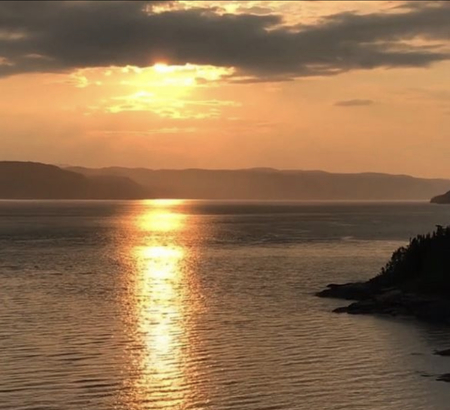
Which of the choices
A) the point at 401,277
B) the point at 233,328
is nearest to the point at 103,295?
the point at 233,328

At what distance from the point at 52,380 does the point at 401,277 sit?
43.0 meters

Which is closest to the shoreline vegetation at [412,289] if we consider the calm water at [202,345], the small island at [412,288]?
the small island at [412,288]

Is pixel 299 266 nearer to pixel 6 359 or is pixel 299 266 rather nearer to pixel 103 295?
pixel 103 295

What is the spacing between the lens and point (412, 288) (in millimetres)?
68562

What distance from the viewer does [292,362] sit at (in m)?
45.6

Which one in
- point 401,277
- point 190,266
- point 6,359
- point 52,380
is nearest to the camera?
point 52,380

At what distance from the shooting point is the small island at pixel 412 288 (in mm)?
63781

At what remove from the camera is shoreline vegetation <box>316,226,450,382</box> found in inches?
2506

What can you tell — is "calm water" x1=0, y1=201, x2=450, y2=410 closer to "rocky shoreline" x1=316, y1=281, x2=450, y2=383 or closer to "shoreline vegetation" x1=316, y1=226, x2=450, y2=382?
"rocky shoreline" x1=316, y1=281, x2=450, y2=383

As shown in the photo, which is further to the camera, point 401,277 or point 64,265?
point 64,265

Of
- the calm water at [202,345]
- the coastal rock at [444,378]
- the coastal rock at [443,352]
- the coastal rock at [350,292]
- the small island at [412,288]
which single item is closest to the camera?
the calm water at [202,345]

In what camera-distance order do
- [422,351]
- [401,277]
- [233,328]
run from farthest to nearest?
[401,277] < [233,328] < [422,351]

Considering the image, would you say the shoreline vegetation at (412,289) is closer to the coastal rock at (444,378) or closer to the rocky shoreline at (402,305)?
the rocky shoreline at (402,305)

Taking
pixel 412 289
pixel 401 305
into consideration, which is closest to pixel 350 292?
pixel 412 289
